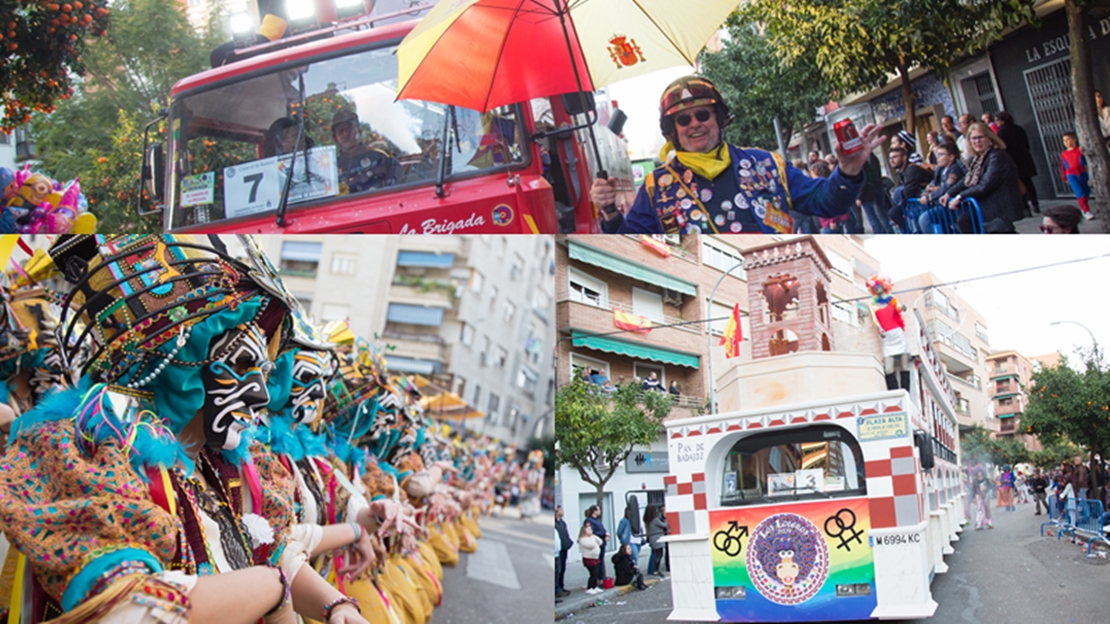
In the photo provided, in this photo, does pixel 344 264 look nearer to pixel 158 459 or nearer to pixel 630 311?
pixel 630 311

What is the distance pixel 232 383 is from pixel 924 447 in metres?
2.91

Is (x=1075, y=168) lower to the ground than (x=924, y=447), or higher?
higher

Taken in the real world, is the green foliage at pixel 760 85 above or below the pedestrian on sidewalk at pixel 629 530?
above

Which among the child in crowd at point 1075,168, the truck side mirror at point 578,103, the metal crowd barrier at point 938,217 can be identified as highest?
the truck side mirror at point 578,103

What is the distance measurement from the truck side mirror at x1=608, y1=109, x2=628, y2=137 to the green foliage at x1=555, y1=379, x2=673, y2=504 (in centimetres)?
170

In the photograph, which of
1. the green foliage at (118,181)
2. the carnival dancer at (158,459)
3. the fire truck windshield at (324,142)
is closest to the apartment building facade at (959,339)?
the fire truck windshield at (324,142)

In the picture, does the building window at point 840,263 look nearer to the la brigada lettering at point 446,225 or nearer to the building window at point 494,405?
the la brigada lettering at point 446,225

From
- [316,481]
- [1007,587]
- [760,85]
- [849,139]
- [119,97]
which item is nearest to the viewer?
[316,481]

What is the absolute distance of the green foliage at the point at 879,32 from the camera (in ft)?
16.6

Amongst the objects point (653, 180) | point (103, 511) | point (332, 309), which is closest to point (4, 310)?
point (103, 511)

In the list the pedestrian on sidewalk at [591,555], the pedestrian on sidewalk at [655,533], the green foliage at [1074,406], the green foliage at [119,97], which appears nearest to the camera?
the pedestrian on sidewalk at [655,533]

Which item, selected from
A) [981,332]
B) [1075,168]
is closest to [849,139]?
[1075,168]

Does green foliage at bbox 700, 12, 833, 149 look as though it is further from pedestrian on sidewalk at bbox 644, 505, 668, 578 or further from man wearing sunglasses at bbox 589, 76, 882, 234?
pedestrian on sidewalk at bbox 644, 505, 668, 578

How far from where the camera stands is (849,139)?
16.8 ft
